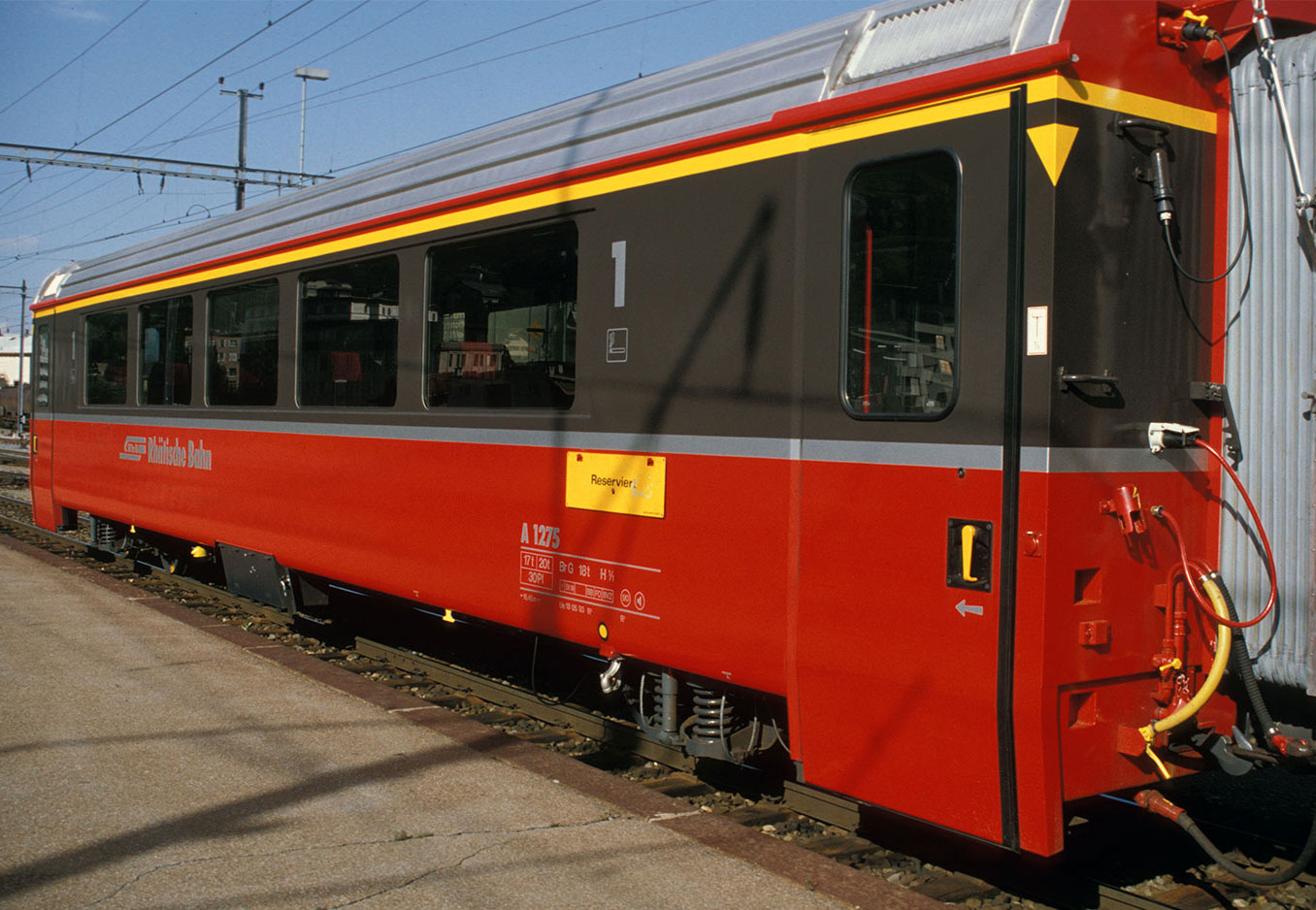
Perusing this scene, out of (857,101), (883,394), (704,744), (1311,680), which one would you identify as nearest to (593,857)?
(704,744)

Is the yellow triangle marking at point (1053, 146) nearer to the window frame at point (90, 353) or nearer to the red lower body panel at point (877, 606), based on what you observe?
the red lower body panel at point (877, 606)

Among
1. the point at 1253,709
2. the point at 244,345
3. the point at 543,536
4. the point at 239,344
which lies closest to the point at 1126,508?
the point at 1253,709

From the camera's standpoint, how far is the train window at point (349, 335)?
23.7 feet

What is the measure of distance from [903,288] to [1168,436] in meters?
1.03

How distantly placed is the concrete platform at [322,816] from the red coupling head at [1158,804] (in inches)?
31.8

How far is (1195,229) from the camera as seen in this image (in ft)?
14.0

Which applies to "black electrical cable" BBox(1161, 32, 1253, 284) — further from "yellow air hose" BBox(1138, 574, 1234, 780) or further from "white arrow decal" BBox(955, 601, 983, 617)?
"white arrow decal" BBox(955, 601, 983, 617)

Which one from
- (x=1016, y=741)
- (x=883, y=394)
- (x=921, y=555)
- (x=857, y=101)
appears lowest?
(x=1016, y=741)

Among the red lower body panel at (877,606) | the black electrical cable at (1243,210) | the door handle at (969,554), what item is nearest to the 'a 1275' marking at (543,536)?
the red lower body panel at (877,606)

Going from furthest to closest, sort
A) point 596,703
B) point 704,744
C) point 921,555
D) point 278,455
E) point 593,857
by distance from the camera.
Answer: point 278,455, point 596,703, point 704,744, point 593,857, point 921,555

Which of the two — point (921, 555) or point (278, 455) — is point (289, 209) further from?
point (921, 555)

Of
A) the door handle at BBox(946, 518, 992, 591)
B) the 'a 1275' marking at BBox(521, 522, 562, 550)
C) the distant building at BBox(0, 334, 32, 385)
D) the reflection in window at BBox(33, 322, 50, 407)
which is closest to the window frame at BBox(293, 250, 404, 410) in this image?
the 'a 1275' marking at BBox(521, 522, 562, 550)

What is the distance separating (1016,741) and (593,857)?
5.36ft

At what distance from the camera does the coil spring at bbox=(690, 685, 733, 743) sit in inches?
206
